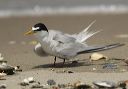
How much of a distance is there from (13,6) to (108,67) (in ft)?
28.7

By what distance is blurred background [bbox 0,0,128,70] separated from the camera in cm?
787

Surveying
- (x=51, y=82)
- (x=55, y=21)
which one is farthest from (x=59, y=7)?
(x=51, y=82)

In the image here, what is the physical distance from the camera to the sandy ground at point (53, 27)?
6.01m

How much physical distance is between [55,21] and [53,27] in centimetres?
80

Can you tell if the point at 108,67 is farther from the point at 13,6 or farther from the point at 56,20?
the point at 13,6

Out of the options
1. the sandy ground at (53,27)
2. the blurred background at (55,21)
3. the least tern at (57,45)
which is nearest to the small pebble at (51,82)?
the sandy ground at (53,27)

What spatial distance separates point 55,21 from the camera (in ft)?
41.8

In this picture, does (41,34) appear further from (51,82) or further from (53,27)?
(53,27)

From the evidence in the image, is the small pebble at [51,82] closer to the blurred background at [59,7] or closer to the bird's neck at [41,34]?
the bird's neck at [41,34]

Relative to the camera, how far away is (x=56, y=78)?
5793 millimetres

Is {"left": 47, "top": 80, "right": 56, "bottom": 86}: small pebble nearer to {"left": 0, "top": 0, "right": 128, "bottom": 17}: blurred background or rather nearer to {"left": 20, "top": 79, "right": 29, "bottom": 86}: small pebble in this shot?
{"left": 20, "top": 79, "right": 29, "bottom": 86}: small pebble

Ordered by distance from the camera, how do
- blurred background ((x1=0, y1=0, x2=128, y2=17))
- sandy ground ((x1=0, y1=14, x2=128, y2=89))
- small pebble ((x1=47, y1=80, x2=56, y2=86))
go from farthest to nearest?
1. blurred background ((x1=0, y1=0, x2=128, y2=17))
2. sandy ground ((x1=0, y1=14, x2=128, y2=89))
3. small pebble ((x1=47, y1=80, x2=56, y2=86))

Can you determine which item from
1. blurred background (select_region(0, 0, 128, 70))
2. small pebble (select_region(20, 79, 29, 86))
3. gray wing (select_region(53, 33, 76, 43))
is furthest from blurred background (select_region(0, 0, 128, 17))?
small pebble (select_region(20, 79, 29, 86))

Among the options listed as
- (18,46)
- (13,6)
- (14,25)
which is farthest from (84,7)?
(18,46)
